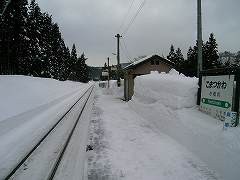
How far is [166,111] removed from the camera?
1072cm

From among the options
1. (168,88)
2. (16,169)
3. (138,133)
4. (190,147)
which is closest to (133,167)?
(190,147)

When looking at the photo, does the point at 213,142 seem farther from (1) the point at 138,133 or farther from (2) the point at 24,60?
(2) the point at 24,60

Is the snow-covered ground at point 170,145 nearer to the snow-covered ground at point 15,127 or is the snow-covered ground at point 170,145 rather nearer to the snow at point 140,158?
the snow at point 140,158

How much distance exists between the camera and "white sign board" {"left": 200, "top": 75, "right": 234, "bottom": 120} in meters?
7.22

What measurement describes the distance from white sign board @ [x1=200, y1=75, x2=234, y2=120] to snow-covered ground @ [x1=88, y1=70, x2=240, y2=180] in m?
0.30

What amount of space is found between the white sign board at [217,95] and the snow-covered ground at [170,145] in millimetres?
305

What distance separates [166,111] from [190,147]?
292 cm

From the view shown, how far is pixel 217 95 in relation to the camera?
7.89 meters

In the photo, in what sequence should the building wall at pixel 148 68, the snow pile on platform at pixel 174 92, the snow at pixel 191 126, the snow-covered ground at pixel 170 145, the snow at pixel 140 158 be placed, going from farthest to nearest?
the building wall at pixel 148 68
the snow pile on platform at pixel 174 92
the snow at pixel 140 158
the snow-covered ground at pixel 170 145
the snow at pixel 191 126

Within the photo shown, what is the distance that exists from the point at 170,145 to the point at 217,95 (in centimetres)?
227

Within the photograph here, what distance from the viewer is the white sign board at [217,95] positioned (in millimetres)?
7223

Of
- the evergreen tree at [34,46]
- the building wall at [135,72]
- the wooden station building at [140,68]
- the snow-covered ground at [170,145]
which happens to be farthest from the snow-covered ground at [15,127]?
the evergreen tree at [34,46]

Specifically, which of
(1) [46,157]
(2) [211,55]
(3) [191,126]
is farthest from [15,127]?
(2) [211,55]

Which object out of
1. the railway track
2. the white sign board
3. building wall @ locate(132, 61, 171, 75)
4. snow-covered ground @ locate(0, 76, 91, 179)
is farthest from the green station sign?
building wall @ locate(132, 61, 171, 75)
